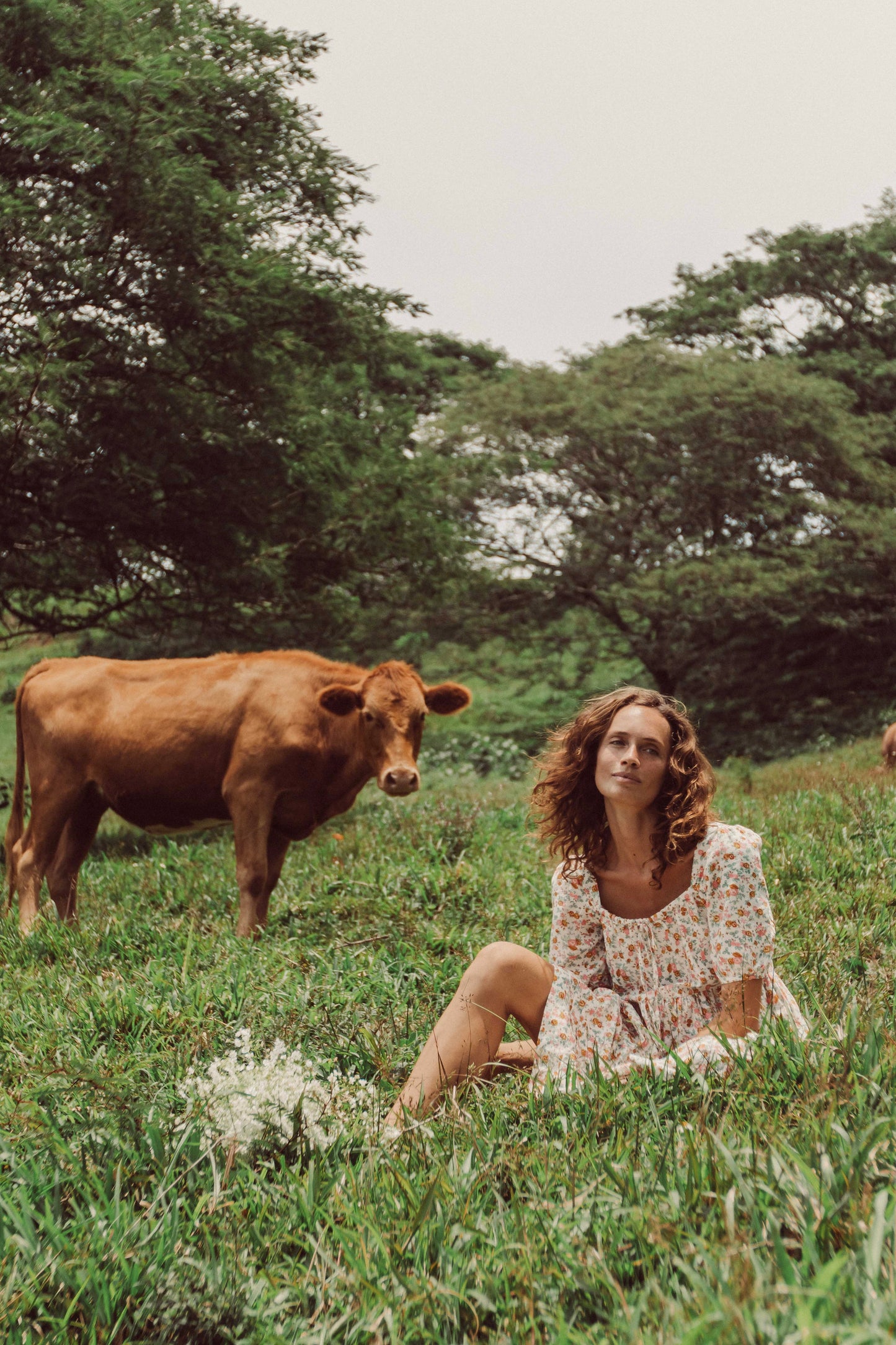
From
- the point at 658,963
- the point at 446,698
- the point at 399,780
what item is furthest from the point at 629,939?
the point at 446,698

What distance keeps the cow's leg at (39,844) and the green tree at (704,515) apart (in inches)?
512

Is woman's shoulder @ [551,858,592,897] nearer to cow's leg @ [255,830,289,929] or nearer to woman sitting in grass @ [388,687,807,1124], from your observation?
woman sitting in grass @ [388,687,807,1124]

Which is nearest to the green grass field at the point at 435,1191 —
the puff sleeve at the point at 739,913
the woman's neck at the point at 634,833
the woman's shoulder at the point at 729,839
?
the puff sleeve at the point at 739,913

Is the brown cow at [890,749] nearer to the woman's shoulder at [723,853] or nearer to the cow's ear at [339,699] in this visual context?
the cow's ear at [339,699]

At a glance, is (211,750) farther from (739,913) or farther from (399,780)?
(739,913)

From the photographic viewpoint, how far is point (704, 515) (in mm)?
20016

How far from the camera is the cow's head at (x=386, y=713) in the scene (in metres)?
6.42

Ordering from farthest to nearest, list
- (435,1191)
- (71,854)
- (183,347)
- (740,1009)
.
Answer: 1. (183,347)
2. (71,854)
3. (740,1009)
4. (435,1191)

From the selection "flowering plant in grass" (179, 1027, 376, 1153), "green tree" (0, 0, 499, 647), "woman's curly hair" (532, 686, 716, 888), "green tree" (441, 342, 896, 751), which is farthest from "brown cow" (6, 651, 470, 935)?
"green tree" (441, 342, 896, 751)

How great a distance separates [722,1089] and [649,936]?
2.26ft

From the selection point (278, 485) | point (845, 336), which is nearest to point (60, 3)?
point (278, 485)

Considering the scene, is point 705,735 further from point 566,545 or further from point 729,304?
point 729,304

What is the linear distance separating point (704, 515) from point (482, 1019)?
17.9 m

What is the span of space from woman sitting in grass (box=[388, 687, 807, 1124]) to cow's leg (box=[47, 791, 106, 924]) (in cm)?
459
